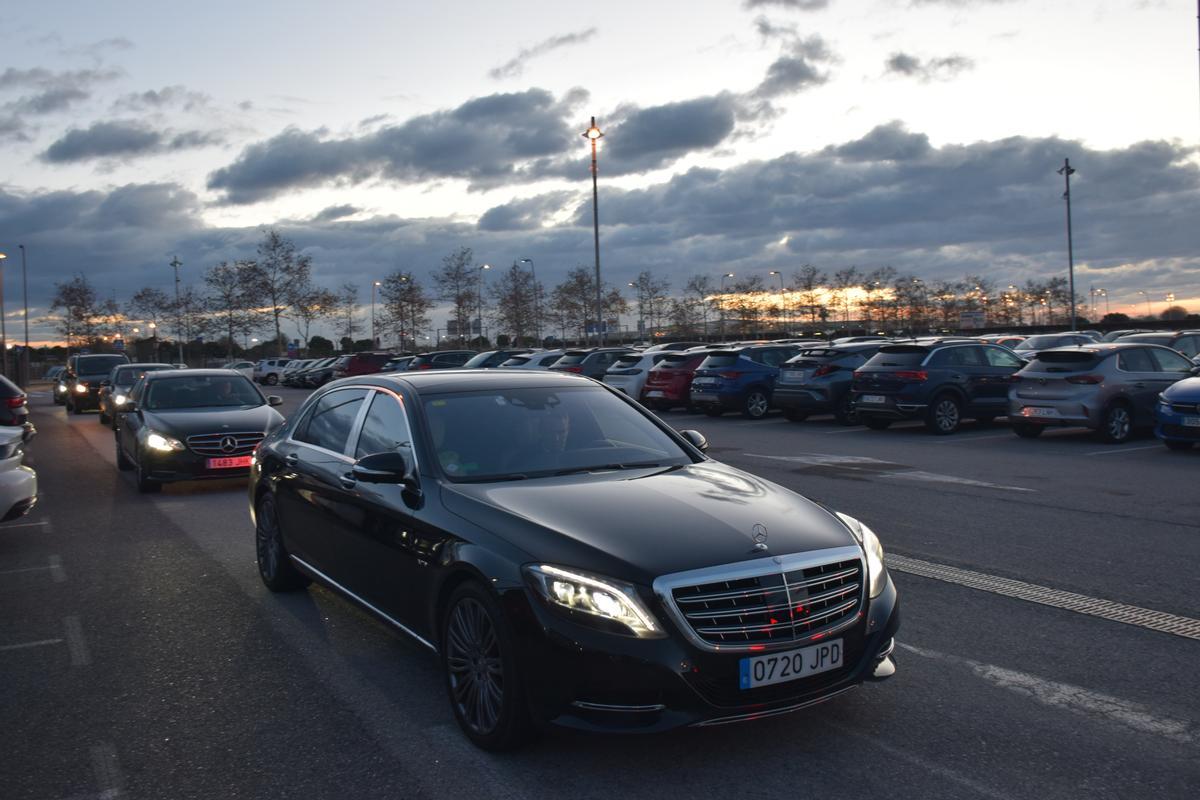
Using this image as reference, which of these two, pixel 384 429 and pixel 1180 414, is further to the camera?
pixel 1180 414

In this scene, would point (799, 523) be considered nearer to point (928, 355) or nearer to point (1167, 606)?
point (1167, 606)

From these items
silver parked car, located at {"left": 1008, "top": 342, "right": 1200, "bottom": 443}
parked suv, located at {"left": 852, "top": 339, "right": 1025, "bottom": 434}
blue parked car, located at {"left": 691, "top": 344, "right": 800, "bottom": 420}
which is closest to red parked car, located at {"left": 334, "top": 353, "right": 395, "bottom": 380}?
blue parked car, located at {"left": 691, "top": 344, "right": 800, "bottom": 420}

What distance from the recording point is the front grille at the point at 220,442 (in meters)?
11.8

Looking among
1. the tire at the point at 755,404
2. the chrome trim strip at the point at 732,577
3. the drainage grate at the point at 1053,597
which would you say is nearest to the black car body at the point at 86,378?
the tire at the point at 755,404

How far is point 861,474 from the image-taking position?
1230 centimetres

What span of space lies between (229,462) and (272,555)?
5.59 m

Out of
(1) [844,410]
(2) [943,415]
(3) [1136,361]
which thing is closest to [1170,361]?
(3) [1136,361]

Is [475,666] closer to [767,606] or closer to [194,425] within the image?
[767,606]

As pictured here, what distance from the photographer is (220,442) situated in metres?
11.9

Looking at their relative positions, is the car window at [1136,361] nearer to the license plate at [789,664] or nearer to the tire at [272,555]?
the tire at [272,555]

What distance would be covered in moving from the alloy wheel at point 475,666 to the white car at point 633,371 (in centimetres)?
2106

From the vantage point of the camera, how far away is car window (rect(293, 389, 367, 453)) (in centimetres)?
590

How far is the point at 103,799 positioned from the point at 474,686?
4.56ft

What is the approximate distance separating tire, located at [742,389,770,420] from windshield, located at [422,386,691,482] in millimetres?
16848
